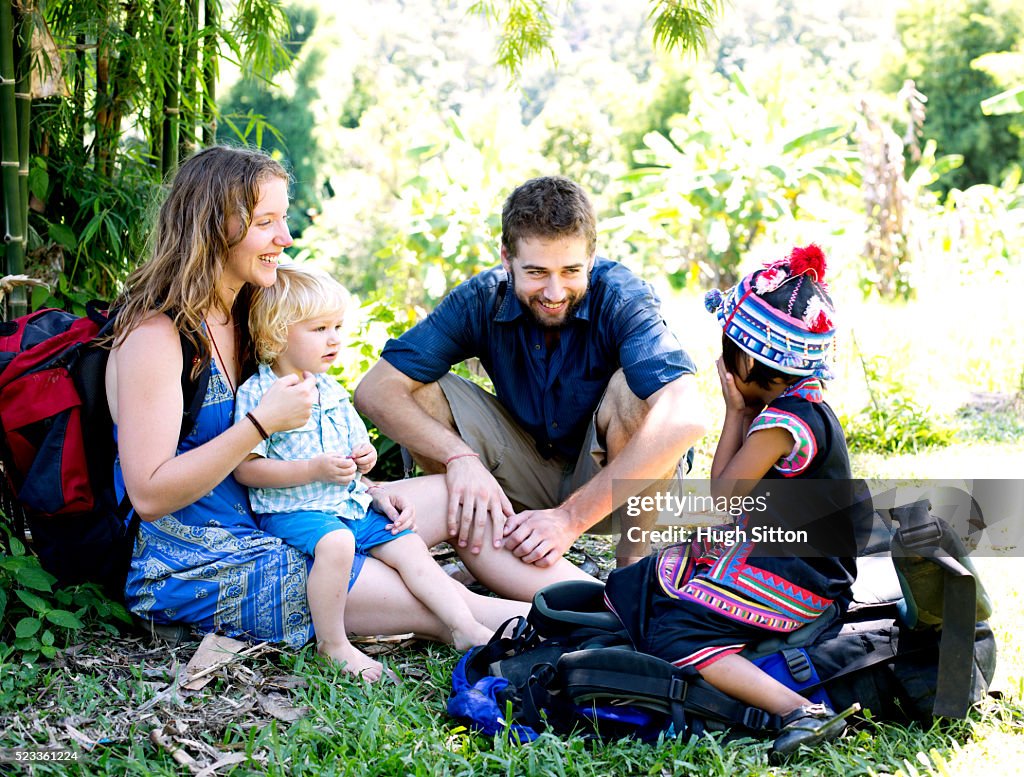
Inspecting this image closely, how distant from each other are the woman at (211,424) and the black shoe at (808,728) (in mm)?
931

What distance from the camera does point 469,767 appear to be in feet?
6.81

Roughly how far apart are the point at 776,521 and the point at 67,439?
5.44 feet

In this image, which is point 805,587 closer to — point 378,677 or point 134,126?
point 378,677

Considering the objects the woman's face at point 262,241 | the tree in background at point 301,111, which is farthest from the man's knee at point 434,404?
the tree in background at point 301,111

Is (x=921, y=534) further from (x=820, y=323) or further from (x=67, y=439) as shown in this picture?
(x=67, y=439)

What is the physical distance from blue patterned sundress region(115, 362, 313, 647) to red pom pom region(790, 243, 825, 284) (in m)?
1.37

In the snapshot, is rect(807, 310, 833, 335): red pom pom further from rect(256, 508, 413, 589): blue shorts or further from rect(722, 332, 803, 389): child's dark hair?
rect(256, 508, 413, 589): blue shorts

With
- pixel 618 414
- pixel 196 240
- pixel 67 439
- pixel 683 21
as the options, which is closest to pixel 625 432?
pixel 618 414

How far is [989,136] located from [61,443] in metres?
20.8

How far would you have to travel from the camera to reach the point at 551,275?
3107 mm

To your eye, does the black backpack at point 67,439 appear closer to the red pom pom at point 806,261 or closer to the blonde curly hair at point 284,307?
the blonde curly hair at point 284,307

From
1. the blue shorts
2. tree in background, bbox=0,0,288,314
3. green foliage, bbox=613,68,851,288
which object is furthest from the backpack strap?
green foliage, bbox=613,68,851,288

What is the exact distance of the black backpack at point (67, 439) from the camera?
2.46 m

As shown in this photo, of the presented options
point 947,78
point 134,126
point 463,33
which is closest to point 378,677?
point 134,126
